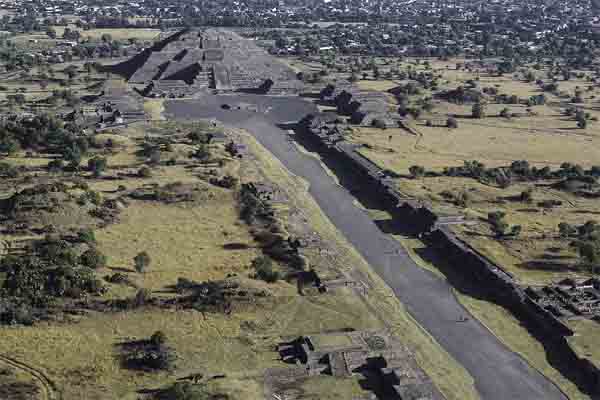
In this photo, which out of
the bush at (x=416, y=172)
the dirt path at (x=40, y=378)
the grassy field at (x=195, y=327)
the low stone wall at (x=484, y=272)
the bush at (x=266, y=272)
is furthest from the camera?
the bush at (x=416, y=172)

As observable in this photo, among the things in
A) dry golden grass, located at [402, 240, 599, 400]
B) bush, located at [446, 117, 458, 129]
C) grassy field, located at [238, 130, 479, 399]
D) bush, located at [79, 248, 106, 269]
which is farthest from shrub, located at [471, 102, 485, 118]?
Result: bush, located at [79, 248, 106, 269]

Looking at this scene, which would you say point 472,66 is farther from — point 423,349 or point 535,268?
point 423,349

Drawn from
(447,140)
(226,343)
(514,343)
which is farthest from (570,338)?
(447,140)

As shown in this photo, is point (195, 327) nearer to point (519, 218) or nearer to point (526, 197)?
point (519, 218)

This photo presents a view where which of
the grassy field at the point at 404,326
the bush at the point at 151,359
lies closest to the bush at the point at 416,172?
the grassy field at the point at 404,326

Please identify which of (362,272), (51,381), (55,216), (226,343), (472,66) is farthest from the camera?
(472,66)

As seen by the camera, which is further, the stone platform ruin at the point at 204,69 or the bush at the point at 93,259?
the stone platform ruin at the point at 204,69

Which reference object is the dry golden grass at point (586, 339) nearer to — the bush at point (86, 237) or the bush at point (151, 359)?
the bush at point (151, 359)

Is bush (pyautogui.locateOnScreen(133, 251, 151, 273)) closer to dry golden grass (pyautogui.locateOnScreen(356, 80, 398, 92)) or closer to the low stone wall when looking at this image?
the low stone wall
